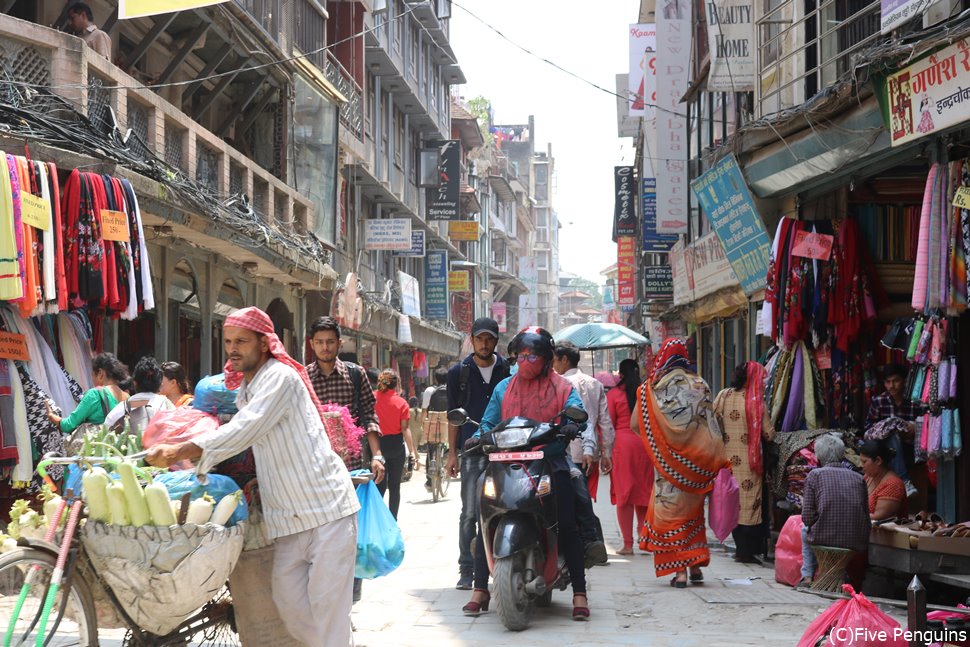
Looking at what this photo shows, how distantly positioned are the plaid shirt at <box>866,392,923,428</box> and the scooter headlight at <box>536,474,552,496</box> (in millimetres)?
4107

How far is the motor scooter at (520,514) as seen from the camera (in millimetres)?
6930

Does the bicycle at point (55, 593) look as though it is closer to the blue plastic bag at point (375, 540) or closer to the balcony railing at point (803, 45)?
the blue plastic bag at point (375, 540)

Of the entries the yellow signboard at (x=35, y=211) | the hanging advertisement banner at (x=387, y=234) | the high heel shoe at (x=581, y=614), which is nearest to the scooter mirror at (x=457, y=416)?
the high heel shoe at (x=581, y=614)

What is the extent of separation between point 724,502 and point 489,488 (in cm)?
368

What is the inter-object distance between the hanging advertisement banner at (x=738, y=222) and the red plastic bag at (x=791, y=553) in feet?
11.6

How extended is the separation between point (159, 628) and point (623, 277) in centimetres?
3918

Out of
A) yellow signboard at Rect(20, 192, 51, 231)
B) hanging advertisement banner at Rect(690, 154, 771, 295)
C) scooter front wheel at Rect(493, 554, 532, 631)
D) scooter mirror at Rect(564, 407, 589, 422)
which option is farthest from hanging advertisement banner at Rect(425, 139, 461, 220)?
scooter front wheel at Rect(493, 554, 532, 631)

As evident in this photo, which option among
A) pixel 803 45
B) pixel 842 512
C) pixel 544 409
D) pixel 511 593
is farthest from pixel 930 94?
pixel 511 593

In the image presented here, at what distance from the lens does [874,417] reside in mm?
10312

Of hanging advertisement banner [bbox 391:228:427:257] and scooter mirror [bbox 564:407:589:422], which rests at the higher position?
hanging advertisement banner [bbox 391:228:427:257]

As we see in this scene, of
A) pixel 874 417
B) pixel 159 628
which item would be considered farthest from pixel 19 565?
pixel 874 417

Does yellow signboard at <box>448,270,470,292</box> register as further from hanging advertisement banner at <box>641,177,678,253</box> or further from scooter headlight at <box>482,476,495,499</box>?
scooter headlight at <box>482,476,495,499</box>

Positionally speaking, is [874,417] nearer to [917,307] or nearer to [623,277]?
[917,307]

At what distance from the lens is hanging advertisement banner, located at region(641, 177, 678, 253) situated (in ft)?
82.9
